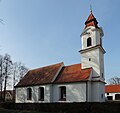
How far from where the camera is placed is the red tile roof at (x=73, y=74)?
82.8 ft

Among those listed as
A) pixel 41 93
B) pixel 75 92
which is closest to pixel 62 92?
pixel 75 92

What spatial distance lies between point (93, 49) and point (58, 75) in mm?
6605

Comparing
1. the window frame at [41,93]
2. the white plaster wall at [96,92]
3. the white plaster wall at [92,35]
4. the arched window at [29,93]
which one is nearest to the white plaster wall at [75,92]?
the white plaster wall at [96,92]

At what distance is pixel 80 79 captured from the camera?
24.8 metres

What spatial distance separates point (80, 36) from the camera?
29.2m

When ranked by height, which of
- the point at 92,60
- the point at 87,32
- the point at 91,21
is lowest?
the point at 92,60

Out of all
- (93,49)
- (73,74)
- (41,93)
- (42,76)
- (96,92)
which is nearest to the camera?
(96,92)

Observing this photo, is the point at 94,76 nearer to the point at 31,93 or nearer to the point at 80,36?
the point at 80,36

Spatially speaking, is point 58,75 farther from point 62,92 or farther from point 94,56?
point 94,56

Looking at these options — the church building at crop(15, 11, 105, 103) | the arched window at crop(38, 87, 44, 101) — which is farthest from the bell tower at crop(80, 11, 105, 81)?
the arched window at crop(38, 87, 44, 101)

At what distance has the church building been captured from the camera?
81.1ft

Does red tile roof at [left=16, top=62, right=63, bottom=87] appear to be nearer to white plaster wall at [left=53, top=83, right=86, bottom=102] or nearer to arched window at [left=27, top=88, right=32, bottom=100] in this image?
arched window at [left=27, top=88, right=32, bottom=100]

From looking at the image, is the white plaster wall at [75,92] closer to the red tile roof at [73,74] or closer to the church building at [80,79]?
the church building at [80,79]

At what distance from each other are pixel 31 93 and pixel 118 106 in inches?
639
